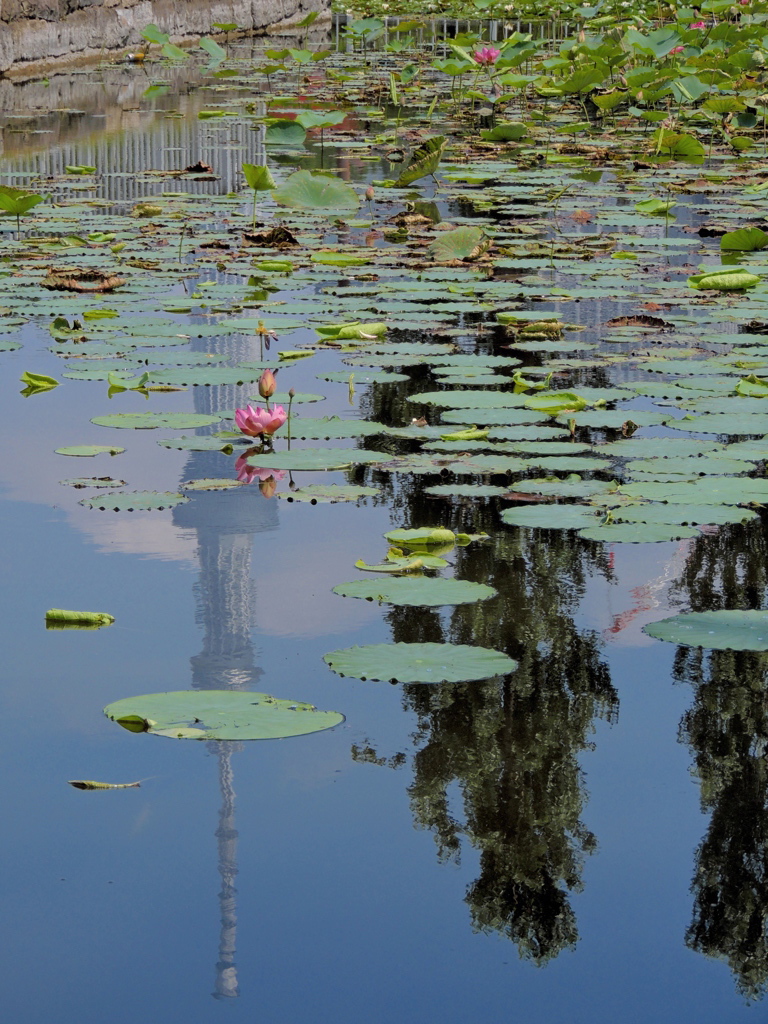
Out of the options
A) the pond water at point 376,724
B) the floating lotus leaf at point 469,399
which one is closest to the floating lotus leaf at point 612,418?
the pond water at point 376,724

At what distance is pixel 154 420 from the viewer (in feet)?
9.89

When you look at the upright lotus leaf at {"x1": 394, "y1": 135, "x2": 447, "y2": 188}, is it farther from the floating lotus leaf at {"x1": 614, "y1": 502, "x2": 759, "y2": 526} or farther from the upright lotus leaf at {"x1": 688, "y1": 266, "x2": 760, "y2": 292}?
the floating lotus leaf at {"x1": 614, "y1": 502, "x2": 759, "y2": 526}

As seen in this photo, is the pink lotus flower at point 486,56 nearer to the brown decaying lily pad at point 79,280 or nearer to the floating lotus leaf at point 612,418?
the brown decaying lily pad at point 79,280

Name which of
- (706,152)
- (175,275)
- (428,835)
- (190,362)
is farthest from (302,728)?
(706,152)

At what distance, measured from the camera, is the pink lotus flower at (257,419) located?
284cm

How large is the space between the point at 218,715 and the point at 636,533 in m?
0.87

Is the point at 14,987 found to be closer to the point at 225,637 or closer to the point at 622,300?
the point at 225,637

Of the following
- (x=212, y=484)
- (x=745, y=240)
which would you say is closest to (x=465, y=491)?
(x=212, y=484)

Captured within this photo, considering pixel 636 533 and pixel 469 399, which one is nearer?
pixel 636 533

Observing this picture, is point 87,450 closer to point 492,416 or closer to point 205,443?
point 205,443

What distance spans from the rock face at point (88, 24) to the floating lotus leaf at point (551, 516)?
10000 mm

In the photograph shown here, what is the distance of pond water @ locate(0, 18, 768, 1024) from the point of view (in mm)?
1277

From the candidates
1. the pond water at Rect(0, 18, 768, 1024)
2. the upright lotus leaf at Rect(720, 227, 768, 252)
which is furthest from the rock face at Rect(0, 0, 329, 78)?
the pond water at Rect(0, 18, 768, 1024)

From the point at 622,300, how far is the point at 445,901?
10.3 feet
